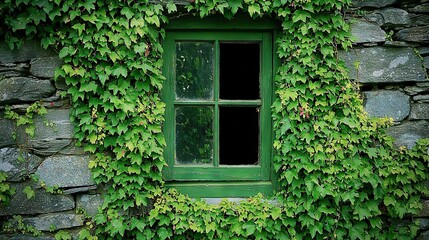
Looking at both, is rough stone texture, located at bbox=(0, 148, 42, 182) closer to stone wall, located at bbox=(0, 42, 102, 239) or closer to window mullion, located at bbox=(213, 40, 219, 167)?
stone wall, located at bbox=(0, 42, 102, 239)

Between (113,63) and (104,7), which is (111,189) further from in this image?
(104,7)

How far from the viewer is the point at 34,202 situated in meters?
3.14

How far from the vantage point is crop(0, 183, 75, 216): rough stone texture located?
3135 mm

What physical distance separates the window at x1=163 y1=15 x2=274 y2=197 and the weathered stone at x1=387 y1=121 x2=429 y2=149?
2.99 ft

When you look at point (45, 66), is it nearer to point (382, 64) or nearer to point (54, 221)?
point (54, 221)

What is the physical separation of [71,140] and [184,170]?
0.80 m

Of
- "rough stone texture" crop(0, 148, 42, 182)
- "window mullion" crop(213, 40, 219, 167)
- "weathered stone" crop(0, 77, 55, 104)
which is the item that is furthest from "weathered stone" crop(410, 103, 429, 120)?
"rough stone texture" crop(0, 148, 42, 182)

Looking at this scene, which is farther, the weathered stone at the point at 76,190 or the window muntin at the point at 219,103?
the window muntin at the point at 219,103

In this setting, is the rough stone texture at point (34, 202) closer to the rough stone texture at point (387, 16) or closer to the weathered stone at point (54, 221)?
the weathered stone at point (54, 221)

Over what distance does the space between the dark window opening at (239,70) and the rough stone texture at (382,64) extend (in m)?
0.62

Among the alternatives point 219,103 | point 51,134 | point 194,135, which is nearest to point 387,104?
point 219,103

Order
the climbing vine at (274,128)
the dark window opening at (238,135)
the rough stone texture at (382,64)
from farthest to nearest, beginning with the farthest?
the dark window opening at (238,135), the rough stone texture at (382,64), the climbing vine at (274,128)

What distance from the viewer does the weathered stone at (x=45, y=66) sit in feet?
10.2

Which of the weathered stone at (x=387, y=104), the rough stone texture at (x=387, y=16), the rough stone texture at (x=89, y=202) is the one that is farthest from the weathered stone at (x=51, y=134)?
the rough stone texture at (x=387, y=16)
